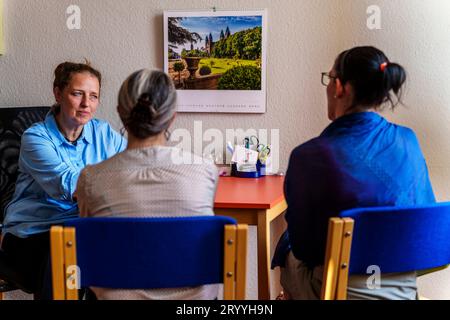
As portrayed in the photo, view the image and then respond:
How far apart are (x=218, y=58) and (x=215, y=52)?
3 cm

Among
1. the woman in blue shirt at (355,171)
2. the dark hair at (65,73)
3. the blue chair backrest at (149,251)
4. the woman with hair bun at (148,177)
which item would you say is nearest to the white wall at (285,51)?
the dark hair at (65,73)

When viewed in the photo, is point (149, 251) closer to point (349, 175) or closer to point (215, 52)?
point (349, 175)

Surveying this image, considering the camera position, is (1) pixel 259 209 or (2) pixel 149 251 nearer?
(2) pixel 149 251

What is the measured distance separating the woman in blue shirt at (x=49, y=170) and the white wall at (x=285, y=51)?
22.4 inches

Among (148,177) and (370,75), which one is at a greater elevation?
(370,75)

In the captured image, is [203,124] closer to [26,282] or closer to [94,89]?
[94,89]

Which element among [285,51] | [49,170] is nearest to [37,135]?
[49,170]

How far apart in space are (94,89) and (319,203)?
120 cm

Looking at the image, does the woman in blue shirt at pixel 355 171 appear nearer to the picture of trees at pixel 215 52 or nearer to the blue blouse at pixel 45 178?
the blue blouse at pixel 45 178

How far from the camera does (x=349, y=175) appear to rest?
1611mm

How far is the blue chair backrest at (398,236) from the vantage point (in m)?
1.49

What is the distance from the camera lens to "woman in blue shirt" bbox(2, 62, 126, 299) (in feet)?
7.30

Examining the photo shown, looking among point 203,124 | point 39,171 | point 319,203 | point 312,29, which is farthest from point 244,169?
point 319,203

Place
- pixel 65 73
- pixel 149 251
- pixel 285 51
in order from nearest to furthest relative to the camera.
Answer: pixel 149 251 → pixel 65 73 → pixel 285 51
